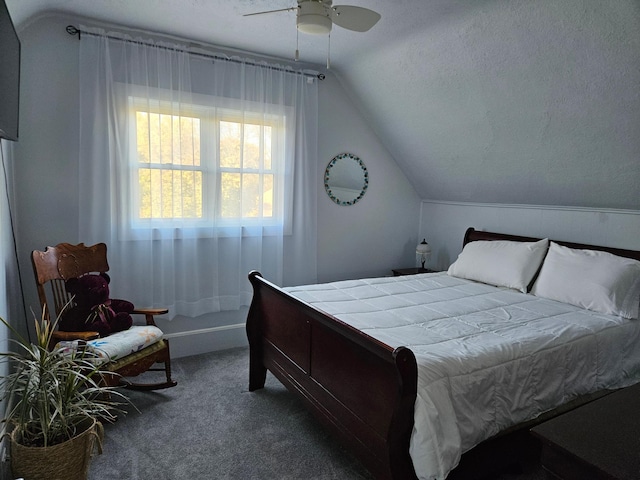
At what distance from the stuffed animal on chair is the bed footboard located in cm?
94

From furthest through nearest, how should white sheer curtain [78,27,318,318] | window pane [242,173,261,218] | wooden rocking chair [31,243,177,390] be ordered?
window pane [242,173,261,218] < white sheer curtain [78,27,318,318] < wooden rocking chair [31,243,177,390]

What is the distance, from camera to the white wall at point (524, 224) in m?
2.92

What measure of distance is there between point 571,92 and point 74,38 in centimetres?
333

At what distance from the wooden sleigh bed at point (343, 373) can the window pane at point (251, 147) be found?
3.66 ft

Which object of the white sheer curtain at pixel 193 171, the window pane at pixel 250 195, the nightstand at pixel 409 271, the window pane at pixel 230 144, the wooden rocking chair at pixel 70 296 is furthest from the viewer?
the nightstand at pixel 409 271

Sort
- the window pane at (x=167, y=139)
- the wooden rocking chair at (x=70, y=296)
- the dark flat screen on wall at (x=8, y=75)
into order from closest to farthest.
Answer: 1. the dark flat screen on wall at (x=8, y=75)
2. the wooden rocking chair at (x=70, y=296)
3. the window pane at (x=167, y=139)

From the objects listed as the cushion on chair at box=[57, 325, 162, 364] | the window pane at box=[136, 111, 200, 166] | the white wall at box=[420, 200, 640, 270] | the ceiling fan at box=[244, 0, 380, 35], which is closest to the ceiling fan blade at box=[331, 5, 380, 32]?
the ceiling fan at box=[244, 0, 380, 35]

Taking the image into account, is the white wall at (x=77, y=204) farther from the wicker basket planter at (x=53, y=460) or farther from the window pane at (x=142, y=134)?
the wicker basket planter at (x=53, y=460)

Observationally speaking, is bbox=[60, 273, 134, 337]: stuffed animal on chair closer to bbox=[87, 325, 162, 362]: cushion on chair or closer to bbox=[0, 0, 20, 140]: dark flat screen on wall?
bbox=[87, 325, 162, 362]: cushion on chair

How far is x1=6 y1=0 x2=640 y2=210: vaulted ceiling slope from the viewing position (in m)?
2.23

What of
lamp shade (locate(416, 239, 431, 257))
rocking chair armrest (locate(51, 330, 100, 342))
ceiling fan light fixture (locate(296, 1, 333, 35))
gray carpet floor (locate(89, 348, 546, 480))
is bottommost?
gray carpet floor (locate(89, 348, 546, 480))

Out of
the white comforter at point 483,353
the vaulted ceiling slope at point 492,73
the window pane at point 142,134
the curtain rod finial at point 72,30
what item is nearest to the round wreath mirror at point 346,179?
the vaulted ceiling slope at point 492,73

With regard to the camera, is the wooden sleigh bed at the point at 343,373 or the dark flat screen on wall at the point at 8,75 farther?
the dark flat screen on wall at the point at 8,75

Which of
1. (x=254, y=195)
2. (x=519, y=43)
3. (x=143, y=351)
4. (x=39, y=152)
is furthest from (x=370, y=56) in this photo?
(x=143, y=351)
